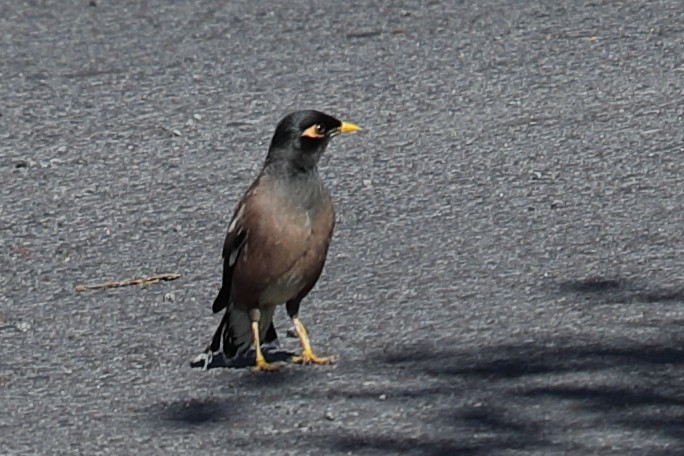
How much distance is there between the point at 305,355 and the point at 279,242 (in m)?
0.42

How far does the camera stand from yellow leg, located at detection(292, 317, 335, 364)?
615 cm

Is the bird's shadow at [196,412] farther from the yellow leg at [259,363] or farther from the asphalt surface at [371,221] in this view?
A: the yellow leg at [259,363]

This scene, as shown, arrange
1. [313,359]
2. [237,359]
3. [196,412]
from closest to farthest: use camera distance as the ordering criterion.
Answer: [196,412] < [313,359] < [237,359]

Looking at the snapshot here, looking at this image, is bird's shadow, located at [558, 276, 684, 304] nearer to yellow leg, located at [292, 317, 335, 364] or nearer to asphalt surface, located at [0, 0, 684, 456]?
asphalt surface, located at [0, 0, 684, 456]

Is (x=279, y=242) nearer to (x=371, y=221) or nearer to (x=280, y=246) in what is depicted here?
(x=280, y=246)

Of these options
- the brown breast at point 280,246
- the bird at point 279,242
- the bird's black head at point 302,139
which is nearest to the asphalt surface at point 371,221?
the bird at point 279,242

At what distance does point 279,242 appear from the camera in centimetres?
605

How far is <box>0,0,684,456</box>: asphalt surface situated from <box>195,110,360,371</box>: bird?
171mm

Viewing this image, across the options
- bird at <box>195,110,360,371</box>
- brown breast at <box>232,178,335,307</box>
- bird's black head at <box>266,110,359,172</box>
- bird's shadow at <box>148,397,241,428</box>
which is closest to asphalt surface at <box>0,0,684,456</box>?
bird's shadow at <box>148,397,241,428</box>

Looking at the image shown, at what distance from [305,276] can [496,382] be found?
756 millimetres

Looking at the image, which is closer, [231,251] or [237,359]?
[231,251]

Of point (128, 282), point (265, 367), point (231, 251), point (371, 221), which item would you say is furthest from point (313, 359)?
point (371, 221)

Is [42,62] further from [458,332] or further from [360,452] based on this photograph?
[360,452]

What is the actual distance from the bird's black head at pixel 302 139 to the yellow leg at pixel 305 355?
1.85ft
